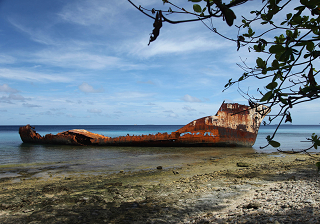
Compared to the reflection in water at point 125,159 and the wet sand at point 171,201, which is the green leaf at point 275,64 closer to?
the wet sand at point 171,201

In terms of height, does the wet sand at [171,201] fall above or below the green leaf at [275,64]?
below

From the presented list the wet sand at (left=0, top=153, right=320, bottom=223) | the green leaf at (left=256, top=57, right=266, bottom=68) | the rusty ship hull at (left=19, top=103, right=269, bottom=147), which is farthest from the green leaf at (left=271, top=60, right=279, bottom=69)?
the rusty ship hull at (left=19, top=103, right=269, bottom=147)

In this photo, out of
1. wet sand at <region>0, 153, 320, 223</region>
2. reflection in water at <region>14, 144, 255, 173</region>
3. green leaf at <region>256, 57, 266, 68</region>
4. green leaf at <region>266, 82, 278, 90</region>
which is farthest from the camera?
reflection in water at <region>14, 144, 255, 173</region>

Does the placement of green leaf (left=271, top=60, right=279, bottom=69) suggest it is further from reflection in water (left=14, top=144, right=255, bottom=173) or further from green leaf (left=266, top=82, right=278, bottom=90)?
reflection in water (left=14, top=144, right=255, bottom=173)

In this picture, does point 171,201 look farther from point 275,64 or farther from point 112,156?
point 112,156

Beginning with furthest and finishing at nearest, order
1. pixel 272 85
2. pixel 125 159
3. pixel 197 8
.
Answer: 1. pixel 125 159
2. pixel 197 8
3. pixel 272 85

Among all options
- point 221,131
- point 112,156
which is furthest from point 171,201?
point 221,131

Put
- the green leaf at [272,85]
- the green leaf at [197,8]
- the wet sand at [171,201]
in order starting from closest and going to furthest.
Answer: the green leaf at [272,85] → the green leaf at [197,8] → the wet sand at [171,201]

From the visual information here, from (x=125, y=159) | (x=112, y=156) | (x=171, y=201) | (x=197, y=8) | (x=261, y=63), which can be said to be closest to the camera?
(x=197, y=8)

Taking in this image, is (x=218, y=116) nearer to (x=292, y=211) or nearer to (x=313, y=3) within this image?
(x=292, y=211)

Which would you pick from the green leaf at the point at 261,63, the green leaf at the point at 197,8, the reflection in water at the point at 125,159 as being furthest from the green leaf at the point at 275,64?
the reflection in water at the point at 125,159

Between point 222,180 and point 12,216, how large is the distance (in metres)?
3.82

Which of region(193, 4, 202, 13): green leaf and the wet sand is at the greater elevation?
region(193, 4, 202, 13): green leaf

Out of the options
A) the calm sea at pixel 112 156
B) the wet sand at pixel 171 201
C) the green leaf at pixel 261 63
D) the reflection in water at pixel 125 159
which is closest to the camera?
the green leaf at pixel 261 63
